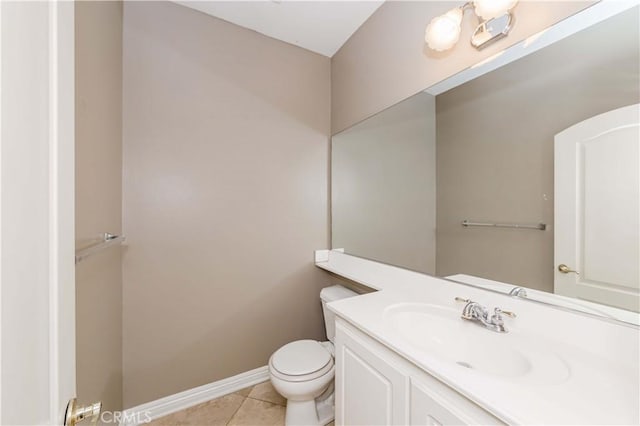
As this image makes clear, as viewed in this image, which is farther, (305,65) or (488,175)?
(305,65)

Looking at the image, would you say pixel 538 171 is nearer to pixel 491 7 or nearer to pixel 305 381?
pixel 491 7

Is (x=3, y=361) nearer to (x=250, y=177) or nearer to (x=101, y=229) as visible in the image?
(x=101, y=229)

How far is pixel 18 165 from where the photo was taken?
0.36m

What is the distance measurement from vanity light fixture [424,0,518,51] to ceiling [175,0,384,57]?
2.01 feet

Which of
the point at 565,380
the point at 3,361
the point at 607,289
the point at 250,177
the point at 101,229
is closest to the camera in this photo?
the point at 3,361

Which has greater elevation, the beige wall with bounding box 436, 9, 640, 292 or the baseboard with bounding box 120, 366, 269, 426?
the beige wall with bounding box 436, 9, 640, 292

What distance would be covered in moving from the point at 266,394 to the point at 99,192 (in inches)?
62.6

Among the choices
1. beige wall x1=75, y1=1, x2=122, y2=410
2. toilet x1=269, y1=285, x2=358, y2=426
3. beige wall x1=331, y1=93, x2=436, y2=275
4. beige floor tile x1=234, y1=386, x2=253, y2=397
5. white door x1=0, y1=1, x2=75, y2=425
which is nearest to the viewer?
white door x1=0, y1=1, x2=75, y2=425

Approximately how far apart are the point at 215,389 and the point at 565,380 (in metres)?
1.85

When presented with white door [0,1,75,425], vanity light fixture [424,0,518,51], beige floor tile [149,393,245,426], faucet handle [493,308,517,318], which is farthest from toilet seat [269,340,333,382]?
vanity light fixture [424,0,518,51]

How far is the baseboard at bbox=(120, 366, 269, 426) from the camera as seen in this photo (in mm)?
1499

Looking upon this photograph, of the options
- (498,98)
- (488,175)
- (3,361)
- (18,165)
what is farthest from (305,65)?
(3,361)

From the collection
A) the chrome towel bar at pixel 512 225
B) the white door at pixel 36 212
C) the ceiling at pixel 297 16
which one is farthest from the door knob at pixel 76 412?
the ceiling at pixel 297 16

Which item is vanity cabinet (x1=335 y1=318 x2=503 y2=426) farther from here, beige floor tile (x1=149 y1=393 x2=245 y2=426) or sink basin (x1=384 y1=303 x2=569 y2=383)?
beige floor tile (x1=149 y1=393 x2=245 y2=426)
